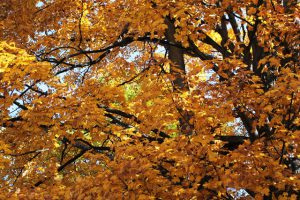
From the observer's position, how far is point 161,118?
642 centimetres

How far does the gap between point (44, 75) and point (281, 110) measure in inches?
167

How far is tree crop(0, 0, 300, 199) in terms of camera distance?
529 cm

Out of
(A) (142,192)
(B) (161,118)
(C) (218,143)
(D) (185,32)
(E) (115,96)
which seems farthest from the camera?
(E) (115,96)

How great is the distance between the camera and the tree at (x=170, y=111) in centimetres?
529

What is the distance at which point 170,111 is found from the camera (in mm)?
6504

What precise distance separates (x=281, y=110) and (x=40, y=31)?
7282mm

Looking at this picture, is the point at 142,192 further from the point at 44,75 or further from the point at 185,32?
the point at 185,32

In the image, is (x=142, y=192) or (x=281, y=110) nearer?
(x=142, y=192)

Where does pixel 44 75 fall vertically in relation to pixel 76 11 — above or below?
below

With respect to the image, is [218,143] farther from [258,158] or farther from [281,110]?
[281,110]

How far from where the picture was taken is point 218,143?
5.97 metres

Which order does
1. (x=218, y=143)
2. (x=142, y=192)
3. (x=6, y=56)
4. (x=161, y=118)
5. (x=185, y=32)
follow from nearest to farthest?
(x=142, y=192)
(x=218, y=143)
(x=161, y=118)
(x=6, y=56)
(x=185, y=32)

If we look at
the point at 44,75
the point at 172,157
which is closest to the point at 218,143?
the point at 172,157

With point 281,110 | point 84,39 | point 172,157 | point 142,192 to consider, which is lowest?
point 142,192
